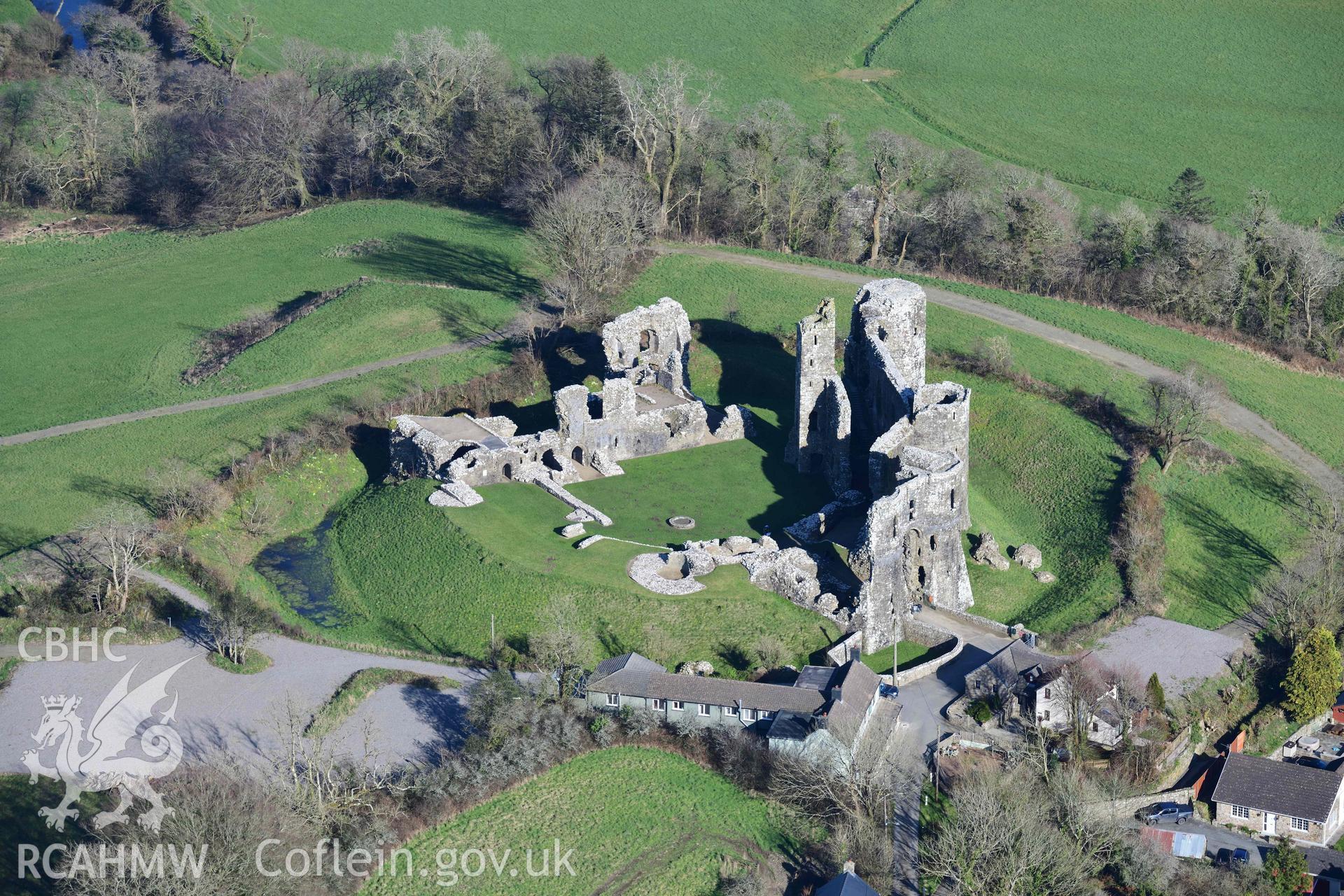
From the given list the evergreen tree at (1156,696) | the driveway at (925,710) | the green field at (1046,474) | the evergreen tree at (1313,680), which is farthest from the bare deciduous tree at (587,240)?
the evergreen tree at (1313,680)

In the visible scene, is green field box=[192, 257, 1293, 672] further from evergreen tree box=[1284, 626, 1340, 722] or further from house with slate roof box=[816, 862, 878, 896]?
house with slate roof box=[816, 862, 878, 896]

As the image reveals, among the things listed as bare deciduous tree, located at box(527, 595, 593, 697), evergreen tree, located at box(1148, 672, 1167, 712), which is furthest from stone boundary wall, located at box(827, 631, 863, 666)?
evergreen tree, located at box(1148, 672, 1167, 712)

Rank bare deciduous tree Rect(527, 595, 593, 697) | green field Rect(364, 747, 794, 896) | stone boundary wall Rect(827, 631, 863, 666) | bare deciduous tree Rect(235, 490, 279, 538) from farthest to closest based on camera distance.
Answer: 1. bare deciduous tree Rect(235, 490, 279, 538)
2. stone boundary wall Rect(827, 631, 863, 666)
3. bare deciduous tree Rect(527, 595, 593, 697)
4. green field Rect(364, 747, 794, 896)

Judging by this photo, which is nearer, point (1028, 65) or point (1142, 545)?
point (1142, 545)

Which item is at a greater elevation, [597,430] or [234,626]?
[597,430]

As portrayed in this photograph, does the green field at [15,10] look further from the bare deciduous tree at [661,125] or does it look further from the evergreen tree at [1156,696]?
→ the evergreen tree at [1156,696]

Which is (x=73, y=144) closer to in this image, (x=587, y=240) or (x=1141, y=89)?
(x=587, y=240)

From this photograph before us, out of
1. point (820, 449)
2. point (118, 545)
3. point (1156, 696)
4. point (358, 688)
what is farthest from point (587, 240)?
point (1156, 696)

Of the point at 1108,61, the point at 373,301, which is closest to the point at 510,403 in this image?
the point at 373,301
